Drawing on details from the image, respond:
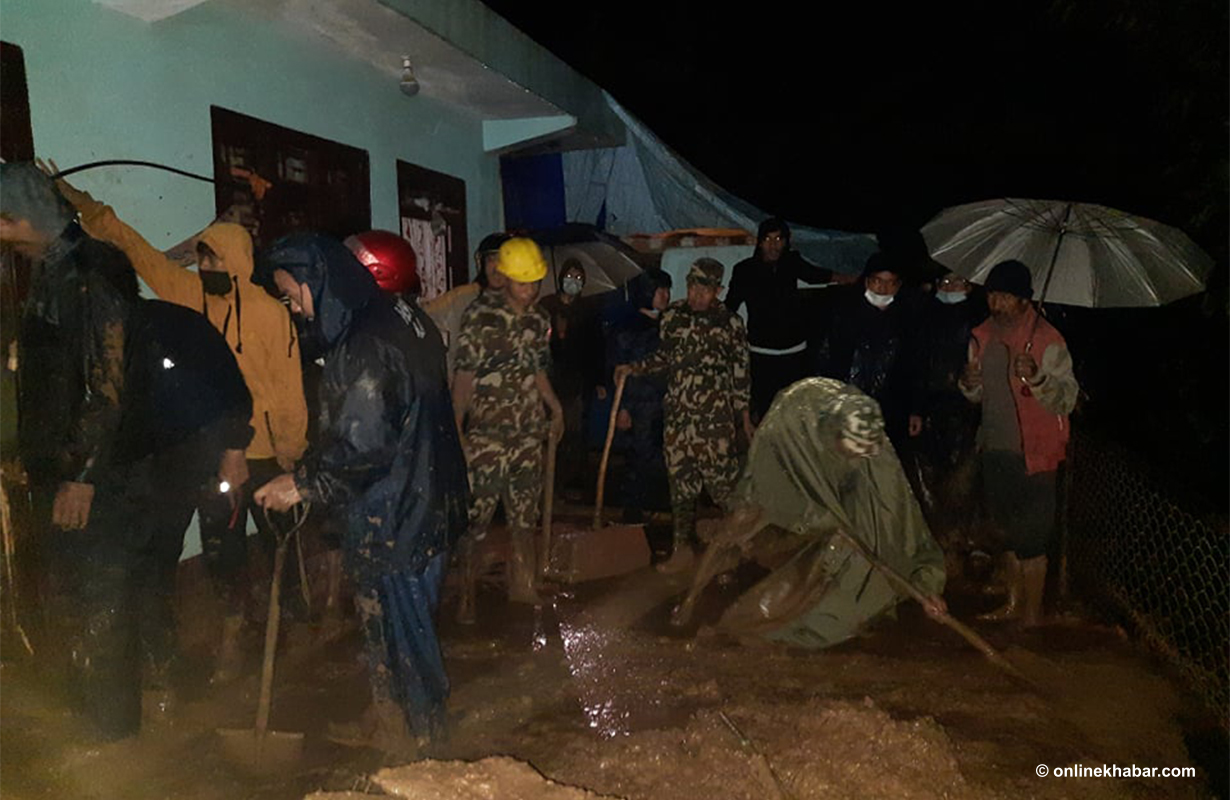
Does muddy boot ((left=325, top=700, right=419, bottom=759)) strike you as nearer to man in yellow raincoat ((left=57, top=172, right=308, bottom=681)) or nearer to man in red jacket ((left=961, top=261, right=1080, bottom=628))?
man in yellow raincoat ((left=57, top=172, right=308, bottom=681))

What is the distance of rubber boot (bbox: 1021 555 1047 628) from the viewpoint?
4891 mm

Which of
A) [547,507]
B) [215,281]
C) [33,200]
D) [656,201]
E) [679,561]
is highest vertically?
[656,201]

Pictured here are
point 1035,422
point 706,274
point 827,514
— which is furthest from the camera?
point 706,274

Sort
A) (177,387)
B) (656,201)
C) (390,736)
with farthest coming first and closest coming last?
1. (656,201)
2. (177,387)
3. (390,736)

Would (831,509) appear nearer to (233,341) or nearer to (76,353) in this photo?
(233,341)

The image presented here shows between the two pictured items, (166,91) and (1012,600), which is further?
(1012,600)

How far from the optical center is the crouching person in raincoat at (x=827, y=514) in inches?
171

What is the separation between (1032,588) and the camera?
16.1 ft

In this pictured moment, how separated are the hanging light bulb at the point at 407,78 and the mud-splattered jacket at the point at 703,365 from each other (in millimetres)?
2566

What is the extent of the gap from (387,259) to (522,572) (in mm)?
2204

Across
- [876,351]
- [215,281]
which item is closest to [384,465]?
[215,281]

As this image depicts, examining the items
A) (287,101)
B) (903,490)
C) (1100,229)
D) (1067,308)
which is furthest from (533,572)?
(1067,308)

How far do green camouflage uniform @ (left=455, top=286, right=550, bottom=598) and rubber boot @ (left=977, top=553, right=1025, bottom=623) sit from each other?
108 inches

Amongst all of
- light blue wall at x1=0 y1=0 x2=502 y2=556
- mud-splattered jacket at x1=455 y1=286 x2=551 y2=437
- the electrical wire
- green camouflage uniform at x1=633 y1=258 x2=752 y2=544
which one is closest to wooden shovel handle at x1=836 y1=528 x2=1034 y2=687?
green camouflage uniform at x1=633 y1=258 x2=752 y2=544
